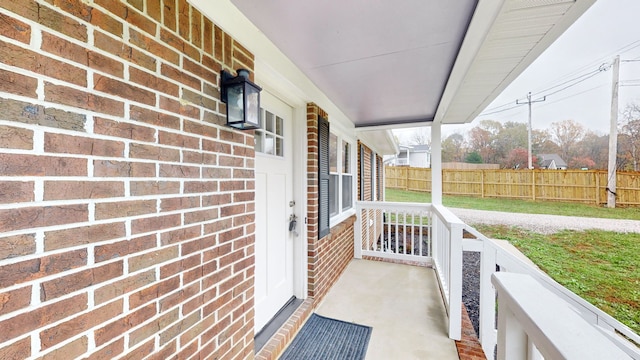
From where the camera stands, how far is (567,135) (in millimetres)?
11383

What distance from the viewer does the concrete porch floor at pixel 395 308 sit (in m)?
2.26

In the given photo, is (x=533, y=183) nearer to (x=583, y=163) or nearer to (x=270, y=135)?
(x=583, y=163)

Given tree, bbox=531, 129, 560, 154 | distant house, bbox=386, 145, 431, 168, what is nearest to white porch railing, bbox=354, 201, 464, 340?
tree, bbox=531, 129, 560, 154

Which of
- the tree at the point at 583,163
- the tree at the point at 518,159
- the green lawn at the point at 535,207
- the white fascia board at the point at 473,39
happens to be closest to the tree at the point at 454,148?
the tree at the point at 518,159

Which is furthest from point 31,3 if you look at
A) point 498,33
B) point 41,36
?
point 498,33

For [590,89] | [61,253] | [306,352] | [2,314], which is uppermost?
[590,89]

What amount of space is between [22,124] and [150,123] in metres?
0.39

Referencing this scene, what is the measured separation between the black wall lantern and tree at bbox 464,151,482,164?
18.0 m

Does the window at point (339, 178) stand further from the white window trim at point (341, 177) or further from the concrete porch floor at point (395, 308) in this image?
the concrete porch floor at point (395, 308)

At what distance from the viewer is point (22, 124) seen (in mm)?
688

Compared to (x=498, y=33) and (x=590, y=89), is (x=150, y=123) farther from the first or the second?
(x=590, y=89)

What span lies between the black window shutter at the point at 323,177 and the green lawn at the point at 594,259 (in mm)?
3973

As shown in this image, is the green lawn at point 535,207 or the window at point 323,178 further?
the green lawn at point 535,207

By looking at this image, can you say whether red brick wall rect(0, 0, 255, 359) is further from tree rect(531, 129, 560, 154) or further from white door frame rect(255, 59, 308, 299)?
tree rect(531, 129, 560, 154)
